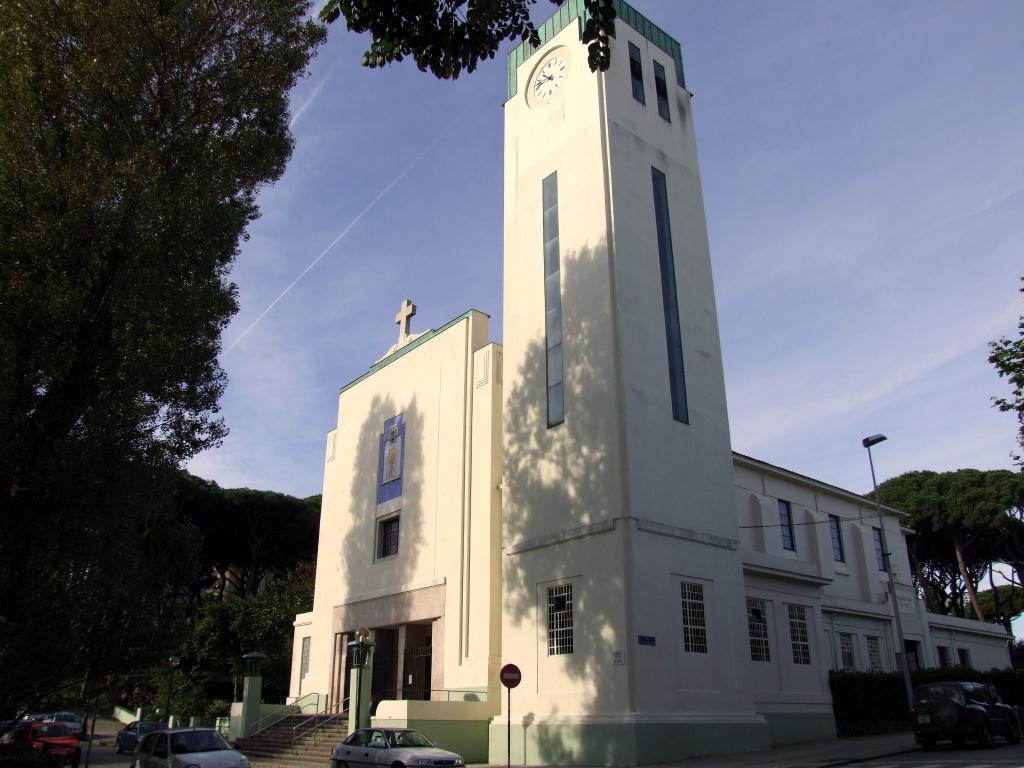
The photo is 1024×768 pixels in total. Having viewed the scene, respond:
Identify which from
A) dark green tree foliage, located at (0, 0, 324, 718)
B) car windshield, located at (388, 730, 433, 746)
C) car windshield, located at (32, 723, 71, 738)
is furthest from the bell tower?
car windshield, located at (32, 723, 71, 738)

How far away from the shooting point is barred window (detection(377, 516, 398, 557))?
28.7 metres

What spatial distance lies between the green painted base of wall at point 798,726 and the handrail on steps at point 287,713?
15274 millimetres

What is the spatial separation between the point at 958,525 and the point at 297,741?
1686 inches

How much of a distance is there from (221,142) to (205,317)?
11.6 feet

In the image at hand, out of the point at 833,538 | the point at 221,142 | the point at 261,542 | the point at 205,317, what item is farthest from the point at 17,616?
the point at 261,542

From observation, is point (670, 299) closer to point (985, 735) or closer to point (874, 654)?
point (985, 735)

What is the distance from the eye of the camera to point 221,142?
16.0 m

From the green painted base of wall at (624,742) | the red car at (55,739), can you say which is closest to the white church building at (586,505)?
the green painted base of wall at (624,742)

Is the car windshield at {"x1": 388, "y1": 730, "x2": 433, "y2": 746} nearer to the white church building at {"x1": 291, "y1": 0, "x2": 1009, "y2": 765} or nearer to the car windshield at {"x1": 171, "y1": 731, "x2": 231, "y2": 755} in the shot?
the white church building at {"x1": 291, "y1": 0, "x2": 1009, "y2": 765}

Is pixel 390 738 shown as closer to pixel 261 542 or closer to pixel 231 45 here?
pixel 231 45

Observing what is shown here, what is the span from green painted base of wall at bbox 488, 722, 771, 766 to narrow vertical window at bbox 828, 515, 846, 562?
45.2 ft

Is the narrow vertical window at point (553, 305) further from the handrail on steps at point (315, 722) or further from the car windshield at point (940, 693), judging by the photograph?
the handrail on steps at point (315, 722)

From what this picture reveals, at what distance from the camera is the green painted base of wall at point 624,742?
58.9 ft

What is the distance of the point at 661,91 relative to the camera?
1060 inches
